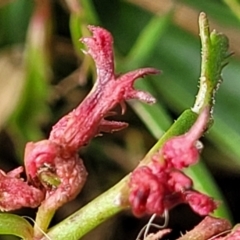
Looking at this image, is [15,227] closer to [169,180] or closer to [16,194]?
[16,194]

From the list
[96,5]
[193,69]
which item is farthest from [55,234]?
[96,5]

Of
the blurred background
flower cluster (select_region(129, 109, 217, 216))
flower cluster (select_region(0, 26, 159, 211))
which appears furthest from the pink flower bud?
the blurred background

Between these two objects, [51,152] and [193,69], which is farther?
[193,69]

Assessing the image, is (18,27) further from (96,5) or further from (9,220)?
(9,220)

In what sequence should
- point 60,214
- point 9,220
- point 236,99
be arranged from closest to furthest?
point 9,220 < point 236,99 < point 60,214

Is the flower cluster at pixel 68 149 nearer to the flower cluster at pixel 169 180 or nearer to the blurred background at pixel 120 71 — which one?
the flower cluster at pixel 169 180

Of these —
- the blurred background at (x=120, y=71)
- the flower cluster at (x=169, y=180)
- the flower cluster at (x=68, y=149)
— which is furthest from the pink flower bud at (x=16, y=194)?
the blurred background at (x=120, y=71)
